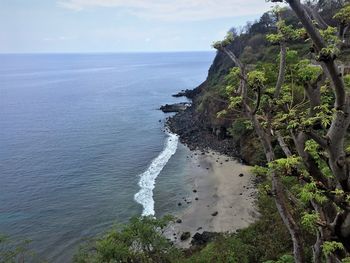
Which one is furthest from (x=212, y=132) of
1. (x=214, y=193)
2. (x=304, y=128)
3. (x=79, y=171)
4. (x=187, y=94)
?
(x=304, y=128)

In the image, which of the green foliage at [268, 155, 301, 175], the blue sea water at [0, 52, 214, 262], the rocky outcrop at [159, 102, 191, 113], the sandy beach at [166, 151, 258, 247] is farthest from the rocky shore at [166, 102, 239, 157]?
the green foliage at [268, 155, 301, 175]

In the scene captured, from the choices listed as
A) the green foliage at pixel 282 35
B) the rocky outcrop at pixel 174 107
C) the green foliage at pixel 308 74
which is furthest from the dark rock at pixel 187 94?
the green foliage at pixel 308 74

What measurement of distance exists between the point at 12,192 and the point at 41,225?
35.8ft

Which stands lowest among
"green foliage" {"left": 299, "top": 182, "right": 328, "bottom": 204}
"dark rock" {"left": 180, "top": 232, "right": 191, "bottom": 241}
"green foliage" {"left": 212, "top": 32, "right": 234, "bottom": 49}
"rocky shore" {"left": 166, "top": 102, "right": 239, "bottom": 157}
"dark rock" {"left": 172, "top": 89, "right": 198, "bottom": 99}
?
"dark rock" {"left": 180, "top": 232, "right": 191, "bottom": 241}

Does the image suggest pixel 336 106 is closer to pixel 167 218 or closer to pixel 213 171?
pixel 167 218

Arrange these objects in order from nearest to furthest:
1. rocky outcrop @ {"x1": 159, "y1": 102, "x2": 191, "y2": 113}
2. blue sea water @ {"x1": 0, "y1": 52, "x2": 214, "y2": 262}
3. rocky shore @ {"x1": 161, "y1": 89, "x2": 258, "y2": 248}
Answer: rocky shore @ {"x1": 161, "y1": 89, "x2": 258, "y2": 248} < blue sea water @ {"x1": 0, "y1": 52, "x2": 214, "y2": 262} < rocky outcrop @ {"x1": 159, "y1": 102, "x2": 191, "y2": 113}

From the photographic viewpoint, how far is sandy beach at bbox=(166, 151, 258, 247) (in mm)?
36375

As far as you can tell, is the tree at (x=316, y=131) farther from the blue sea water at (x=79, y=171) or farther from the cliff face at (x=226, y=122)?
the cliff face at (x=226, y=122)

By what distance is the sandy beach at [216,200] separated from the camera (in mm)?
36375

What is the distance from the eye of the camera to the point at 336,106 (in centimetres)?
811

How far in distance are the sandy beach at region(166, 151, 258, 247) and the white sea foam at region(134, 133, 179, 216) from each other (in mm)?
4112

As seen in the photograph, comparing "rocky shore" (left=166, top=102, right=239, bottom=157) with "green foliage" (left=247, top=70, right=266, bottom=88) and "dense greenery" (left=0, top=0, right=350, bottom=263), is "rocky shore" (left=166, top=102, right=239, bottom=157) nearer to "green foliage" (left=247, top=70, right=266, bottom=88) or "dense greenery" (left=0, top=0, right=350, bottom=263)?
"dense greenery" (left=0, top=0, right=350, bottom=263)

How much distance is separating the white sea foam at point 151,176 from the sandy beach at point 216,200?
13.5ft

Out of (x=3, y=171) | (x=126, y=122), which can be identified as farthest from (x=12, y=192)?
(x=126, y=122)
